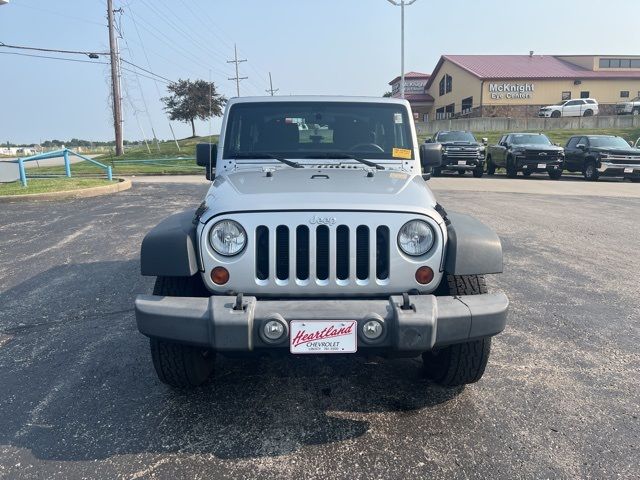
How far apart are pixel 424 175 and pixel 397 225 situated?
6.17 feet

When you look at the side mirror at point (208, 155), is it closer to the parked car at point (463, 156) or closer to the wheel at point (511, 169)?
the parked car at point (463, 156)

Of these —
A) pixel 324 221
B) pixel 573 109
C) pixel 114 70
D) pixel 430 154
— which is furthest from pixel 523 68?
pixel 324 221

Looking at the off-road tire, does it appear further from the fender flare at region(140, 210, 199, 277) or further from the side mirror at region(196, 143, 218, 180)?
the side mirror at region(196, 143, 218, 180)

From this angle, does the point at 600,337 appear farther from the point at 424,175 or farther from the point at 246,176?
the point at 246,176

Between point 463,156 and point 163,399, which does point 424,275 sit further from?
point 463,156

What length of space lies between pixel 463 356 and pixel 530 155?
1793 cm

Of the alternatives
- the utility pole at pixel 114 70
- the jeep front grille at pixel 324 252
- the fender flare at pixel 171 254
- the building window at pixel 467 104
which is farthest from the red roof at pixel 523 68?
the fender flare at pixel 171 254

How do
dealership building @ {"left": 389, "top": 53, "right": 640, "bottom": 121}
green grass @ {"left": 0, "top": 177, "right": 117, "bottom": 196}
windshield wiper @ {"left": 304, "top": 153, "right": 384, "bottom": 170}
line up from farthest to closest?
dealership building @ {"left": 389, "top": 53, "right": 640, "bottom": 121} < green grass @ {"left": 0, "top": 177, "right": 117, "bottom": 196} < windshield wiper @ {"left": 304, "top": 153, "right": 384, "bottom": 170}

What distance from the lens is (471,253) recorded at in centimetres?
281

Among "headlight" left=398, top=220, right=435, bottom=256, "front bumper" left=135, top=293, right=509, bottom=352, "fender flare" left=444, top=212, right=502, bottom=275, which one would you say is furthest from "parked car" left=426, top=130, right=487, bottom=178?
"front bumper" left=135, top=293, right=509, bottom=352

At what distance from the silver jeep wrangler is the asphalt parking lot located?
0.93 ft

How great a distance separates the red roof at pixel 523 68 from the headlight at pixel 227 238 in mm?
44511

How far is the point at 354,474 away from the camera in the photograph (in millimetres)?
2451

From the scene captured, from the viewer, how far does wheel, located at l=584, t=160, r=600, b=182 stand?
61.6ft
